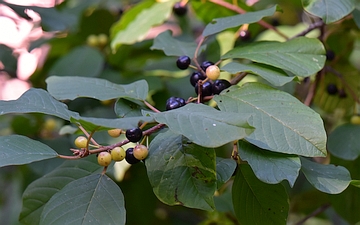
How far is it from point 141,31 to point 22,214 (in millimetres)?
668

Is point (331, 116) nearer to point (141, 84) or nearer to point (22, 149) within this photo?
point (141, 84)

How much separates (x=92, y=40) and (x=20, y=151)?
3.46 ft

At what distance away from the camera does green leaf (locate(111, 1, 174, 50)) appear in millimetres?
1325

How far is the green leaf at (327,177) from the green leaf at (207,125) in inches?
7.9

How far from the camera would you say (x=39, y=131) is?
1.48 metres

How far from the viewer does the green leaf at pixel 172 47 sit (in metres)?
0.97

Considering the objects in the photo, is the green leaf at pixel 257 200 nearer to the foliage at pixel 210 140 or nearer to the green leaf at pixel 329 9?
the foliage at pixel 210 140

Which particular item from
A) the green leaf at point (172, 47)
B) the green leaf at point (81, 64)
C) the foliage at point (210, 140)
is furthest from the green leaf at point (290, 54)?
the green leaf at point (81, 64)

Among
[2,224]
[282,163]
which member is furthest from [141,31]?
[2,224]

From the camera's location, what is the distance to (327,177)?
731mm

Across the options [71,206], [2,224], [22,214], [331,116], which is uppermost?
[71,206]

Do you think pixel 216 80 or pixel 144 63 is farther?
pixel 144 63

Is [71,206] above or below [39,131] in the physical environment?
above

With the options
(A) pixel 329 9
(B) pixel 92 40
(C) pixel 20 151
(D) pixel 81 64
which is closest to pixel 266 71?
(A) pixel 329 9
